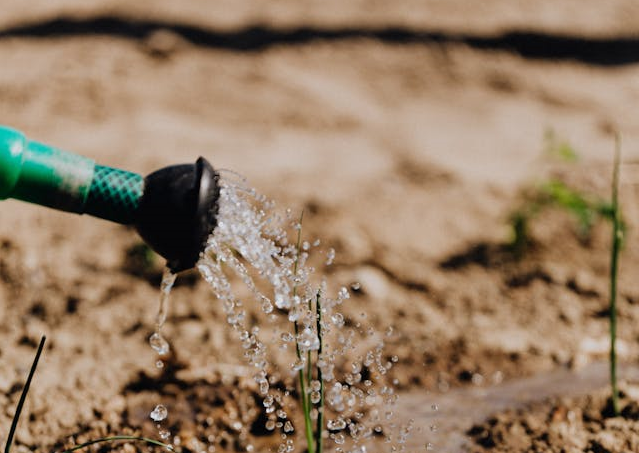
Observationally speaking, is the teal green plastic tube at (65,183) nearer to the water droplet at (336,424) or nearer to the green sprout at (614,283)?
the water droplet at (336,424)

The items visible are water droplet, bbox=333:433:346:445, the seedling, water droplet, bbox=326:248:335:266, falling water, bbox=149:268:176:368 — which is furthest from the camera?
the seedling

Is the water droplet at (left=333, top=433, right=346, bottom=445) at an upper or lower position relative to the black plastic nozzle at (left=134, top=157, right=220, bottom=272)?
lower

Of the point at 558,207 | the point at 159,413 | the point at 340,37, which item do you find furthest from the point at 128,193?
the point at 340,37

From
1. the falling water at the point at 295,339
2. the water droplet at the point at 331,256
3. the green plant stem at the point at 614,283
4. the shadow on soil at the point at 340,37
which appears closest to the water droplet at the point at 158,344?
the falling water at the point at 295,339

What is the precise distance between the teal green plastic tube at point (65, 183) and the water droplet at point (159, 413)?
0.61 m

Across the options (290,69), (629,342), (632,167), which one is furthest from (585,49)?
(629,342)

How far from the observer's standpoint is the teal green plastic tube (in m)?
1.32

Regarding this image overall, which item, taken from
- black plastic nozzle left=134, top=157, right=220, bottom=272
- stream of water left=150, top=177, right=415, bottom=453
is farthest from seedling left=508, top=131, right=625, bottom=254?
black plastic nozzle left=134, top=157, right=220, bottom=272

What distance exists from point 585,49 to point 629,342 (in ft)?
7.73

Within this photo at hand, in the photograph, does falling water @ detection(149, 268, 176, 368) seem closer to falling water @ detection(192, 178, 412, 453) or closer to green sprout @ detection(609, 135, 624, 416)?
falling water @ detection(192, 178, 412, 453)

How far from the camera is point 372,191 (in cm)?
305

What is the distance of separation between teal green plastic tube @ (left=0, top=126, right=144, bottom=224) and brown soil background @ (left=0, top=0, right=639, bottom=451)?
2.40 ft

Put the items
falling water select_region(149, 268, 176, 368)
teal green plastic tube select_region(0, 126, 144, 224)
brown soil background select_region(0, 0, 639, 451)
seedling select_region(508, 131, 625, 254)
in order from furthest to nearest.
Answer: seedling select_region(508, 131, 625, 254), brown soil background select_region(0, 0, 639, 451), falling water select_region(149, 268, 176, 368), teal green plastic tube select_region(0, 126, 144, 224)

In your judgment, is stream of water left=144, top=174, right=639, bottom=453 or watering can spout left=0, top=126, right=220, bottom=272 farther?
stream of water left=144, top=174, right=639, bottom=453
